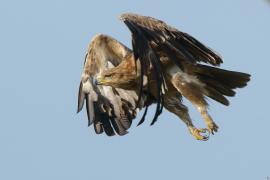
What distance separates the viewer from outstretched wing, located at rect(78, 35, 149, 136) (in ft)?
45.6

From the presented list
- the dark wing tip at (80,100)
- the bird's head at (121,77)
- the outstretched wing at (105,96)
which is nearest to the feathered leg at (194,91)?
the bird's head at (121,77)

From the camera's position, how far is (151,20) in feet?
39.8

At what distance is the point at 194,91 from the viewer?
12133 millimetres

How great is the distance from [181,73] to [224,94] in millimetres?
625

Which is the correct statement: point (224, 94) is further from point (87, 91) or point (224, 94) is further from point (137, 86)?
point (87, 91)

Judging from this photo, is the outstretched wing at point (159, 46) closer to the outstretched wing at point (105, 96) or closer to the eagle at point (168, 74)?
the eagle at point (168, 74)

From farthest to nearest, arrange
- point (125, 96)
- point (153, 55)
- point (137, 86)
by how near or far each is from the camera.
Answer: point (125, 96), point (137, 86), point (153, 55)

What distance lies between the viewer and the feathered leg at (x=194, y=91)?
12.0 metres

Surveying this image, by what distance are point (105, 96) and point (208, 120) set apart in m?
2.64

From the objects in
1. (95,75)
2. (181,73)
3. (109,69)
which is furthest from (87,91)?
(181,73)

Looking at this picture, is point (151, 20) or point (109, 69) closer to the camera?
point (151, 20)

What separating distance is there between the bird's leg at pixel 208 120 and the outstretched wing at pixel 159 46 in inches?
22.3

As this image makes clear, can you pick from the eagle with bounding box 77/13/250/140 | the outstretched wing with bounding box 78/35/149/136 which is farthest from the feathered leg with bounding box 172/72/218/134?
the outstretched wing with bounding box 78/35/149/136

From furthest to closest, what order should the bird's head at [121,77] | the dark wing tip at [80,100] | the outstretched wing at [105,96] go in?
the dark wing tip at [80,100]
the outstretched wing at [105,96]
the bird's head at [121,77]
